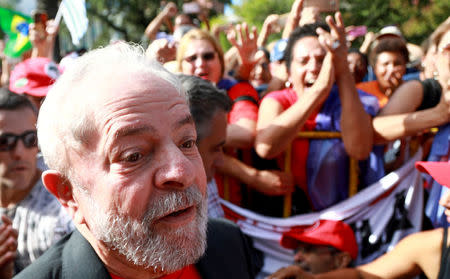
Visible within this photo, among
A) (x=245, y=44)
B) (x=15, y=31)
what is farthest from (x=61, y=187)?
(x=15, y=31)

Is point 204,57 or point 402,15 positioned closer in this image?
point 204,57

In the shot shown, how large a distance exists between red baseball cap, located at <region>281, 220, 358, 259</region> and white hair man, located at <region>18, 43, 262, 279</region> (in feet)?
4.98

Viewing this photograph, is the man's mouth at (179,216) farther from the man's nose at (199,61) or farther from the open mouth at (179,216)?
the man's nose at (199,61)

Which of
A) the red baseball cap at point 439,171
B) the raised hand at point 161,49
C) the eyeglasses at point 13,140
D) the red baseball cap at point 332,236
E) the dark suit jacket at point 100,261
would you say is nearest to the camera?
the dark suit jacket at point 100,261

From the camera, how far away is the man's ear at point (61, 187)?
1.57 metres

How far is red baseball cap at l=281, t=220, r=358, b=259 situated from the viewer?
2.93 meters

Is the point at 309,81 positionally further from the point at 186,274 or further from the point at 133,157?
the point at 133,157

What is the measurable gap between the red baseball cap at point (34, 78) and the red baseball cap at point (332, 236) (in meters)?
2.20

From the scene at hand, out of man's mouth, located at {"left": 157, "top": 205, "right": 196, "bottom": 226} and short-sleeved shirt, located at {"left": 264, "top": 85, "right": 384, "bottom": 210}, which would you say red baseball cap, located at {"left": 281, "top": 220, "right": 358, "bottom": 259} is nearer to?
short-sleeved shirt, located at {"left": 264, "top": 85, "right": 384, "bottom": 210}

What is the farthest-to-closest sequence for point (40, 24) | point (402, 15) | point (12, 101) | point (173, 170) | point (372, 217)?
point (402, 15)
point (40, 24)
point (372, 217)
point (12, 101)
point (173, 170)

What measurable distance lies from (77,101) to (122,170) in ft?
0.81

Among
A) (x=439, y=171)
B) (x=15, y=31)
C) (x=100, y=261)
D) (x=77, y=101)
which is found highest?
Result: (x=77, y=101)

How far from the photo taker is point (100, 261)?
5.15 feet

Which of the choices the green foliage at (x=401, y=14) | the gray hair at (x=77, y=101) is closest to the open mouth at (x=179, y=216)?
the gray hair at (x=77, y=101)
